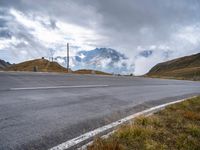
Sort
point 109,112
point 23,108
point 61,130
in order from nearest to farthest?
point 61,130 → point 23,108 → point 109,112

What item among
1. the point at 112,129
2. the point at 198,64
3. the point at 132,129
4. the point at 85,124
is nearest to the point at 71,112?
the point at 85,124

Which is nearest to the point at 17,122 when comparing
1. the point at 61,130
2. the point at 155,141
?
the point at 61,130

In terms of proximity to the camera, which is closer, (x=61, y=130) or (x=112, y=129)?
(x=61, y=130)

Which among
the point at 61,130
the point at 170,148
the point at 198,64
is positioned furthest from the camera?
the point at 198,64

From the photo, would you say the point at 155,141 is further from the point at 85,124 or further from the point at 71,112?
the point at 71,112

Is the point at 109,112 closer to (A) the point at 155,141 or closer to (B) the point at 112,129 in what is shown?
(B) the point at 112,129

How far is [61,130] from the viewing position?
430 centimetres

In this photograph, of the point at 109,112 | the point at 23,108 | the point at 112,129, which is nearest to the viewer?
the point at 112,129

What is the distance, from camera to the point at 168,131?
185 inches

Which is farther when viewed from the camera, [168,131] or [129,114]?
[129,114]

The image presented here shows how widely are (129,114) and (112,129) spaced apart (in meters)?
1.58

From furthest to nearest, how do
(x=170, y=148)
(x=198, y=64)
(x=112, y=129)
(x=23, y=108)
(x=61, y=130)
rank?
(x=198, y=64) < (x=23, y=108) < (x=112, y=129) < (x=61, y=130) < (x=170, y=148)

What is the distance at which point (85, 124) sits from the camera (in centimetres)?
488

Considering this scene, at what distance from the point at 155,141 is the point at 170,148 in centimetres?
28
